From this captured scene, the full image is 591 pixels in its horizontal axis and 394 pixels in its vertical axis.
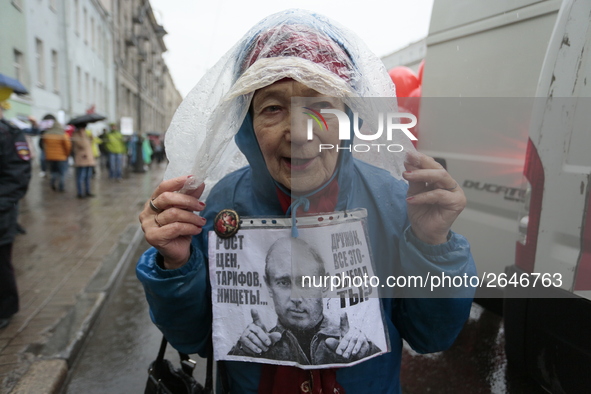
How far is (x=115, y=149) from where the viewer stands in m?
13.7

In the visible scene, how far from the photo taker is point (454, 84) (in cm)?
328

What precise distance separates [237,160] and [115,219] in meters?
6.84

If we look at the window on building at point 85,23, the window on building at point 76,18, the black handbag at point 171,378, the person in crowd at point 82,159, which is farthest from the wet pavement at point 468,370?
the window on building at point 85,23

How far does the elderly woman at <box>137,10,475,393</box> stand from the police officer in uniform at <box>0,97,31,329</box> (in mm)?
2532

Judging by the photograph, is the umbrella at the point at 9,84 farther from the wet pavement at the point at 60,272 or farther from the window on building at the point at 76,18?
the window on building at the point at 76,18

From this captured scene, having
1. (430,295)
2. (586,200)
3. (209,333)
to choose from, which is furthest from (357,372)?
(586,200)

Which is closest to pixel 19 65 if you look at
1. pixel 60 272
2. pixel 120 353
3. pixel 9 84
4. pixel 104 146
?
pixel 104 146

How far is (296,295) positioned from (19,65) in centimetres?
1603

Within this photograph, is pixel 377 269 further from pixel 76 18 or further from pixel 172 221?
pixel 76 18

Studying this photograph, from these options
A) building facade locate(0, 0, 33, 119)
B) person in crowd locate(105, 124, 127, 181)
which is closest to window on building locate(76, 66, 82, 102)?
building facade locate(0, 0, 33, 119)

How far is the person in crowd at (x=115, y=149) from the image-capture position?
1355 centimetres

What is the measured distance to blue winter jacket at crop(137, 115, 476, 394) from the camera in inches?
44.8

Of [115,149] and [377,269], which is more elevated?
[377,269]

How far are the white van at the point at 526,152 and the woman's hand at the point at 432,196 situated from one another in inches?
40.5
